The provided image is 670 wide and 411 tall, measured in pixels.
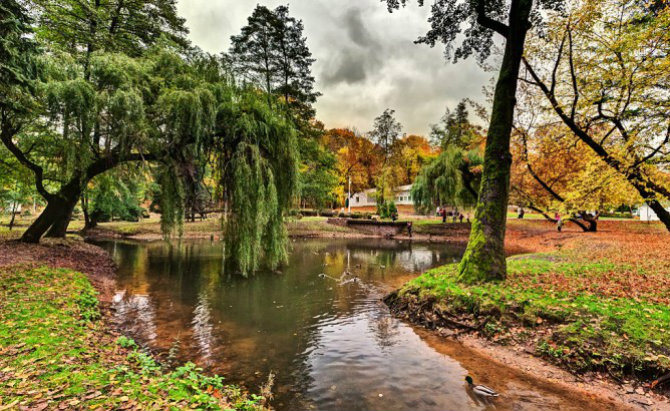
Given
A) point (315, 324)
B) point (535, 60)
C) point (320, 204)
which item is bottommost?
point (315, 324)

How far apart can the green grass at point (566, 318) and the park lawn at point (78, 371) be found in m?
5.11

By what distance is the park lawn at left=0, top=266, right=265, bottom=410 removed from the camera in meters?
3.25

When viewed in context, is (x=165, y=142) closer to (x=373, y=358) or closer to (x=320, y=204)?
(x=373, y=358)

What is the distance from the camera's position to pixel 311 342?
6.71 m

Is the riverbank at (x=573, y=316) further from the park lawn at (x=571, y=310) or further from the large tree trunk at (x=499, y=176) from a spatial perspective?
the large tree trunk at (x=499, y=176)

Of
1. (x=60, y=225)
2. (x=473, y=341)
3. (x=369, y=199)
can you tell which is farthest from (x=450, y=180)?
(x=60, y=225)

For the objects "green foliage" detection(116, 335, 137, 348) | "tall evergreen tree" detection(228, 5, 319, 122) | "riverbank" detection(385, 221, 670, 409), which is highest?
"tall evergreen tree" detection(228, 5, 319, 122)

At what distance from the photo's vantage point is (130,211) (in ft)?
113

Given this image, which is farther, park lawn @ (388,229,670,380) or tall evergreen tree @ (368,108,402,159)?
tall evergreen tree @ (368,108,402,159)

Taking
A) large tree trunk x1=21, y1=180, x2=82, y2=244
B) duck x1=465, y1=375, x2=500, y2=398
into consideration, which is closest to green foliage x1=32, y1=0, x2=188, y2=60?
large tree trunk x1=21, y1=180, x2=82, y2=244

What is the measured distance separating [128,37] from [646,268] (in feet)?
68.2

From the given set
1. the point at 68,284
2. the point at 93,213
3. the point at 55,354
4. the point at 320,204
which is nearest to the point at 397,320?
the point at 55,354

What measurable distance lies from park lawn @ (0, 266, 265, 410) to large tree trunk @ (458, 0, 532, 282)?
6.52 meters

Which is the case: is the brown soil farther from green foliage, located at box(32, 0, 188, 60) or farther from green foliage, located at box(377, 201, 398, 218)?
green foliage, located at box(377, 201, 398, 218)
